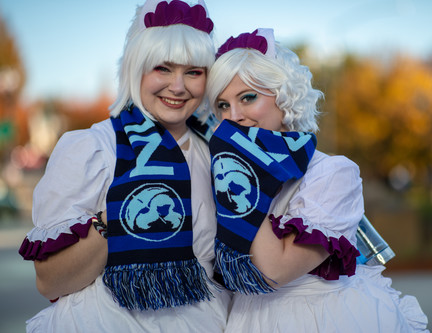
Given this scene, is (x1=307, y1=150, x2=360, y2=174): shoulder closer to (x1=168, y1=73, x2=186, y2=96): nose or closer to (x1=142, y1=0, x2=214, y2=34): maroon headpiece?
(x1=168, y1=73, x2=186, y2=96): nose

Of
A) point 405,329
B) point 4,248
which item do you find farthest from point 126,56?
point 4,248

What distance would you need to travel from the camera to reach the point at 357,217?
238 cm

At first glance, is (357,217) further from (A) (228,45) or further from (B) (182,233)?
(A) (228,45)

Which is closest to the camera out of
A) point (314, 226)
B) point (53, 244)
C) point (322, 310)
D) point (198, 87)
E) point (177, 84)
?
point (53, 244)

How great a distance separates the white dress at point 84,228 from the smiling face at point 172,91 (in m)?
0.26

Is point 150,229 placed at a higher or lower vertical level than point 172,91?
lower

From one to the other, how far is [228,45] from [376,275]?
1.47 m

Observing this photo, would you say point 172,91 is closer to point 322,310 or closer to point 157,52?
point 157,52

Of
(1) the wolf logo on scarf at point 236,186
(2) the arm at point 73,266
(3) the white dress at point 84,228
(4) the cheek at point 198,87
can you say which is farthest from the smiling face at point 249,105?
(2) the arm at point 73,266

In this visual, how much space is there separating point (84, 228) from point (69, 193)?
0.58 feet

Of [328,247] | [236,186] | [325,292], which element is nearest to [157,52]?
[236,186]

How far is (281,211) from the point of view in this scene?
2498 millimetres

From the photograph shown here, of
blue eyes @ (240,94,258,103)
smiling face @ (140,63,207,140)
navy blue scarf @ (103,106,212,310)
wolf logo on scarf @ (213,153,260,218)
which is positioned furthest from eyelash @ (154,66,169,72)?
wolf logo on scarf @ (213,153,260,218)

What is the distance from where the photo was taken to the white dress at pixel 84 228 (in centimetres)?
224
